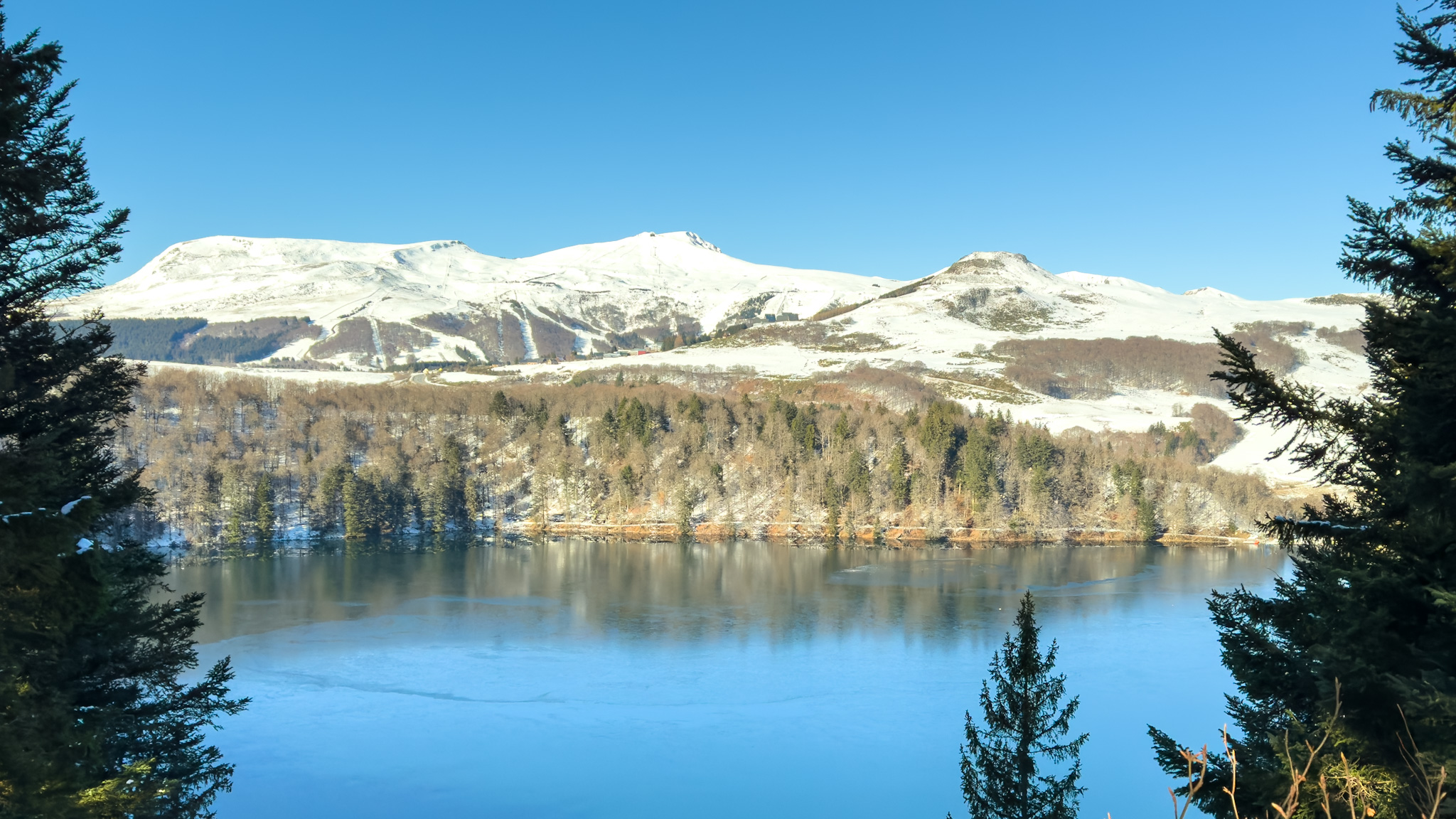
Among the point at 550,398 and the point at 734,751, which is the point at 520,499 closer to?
the point at 550,398

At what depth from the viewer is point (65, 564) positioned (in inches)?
192

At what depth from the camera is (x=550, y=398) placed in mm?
85438

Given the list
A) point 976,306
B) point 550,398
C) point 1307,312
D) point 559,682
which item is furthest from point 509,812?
point 1307,312

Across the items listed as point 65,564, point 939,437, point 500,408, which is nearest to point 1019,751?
point 65,564

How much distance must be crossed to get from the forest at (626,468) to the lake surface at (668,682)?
15.2 m

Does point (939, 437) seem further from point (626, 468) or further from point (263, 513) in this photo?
point (263, 513)

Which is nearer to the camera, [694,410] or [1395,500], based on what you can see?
[1395,500]

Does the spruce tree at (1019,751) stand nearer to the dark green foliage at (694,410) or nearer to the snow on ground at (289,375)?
the dark green foliage at (694,410)

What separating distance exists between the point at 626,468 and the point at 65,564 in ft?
207

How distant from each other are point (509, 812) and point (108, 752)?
32.9 feet

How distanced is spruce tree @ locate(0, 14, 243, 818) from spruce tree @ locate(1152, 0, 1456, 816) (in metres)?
6.13

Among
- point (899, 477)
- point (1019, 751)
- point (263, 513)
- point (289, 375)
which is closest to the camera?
point (1019, 751)

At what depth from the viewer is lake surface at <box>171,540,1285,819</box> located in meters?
18.4

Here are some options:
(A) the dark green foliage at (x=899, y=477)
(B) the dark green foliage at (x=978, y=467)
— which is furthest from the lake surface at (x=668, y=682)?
(A) the dark green foliage at (x=899, y=477)
